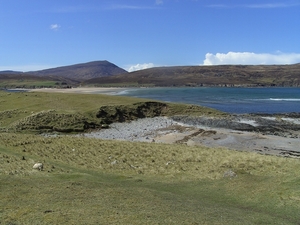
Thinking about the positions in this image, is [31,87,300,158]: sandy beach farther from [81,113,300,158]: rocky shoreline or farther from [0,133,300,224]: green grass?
[0,133,300,224]: green grass

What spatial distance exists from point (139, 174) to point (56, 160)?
8.25 m

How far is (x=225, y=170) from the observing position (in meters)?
25.0

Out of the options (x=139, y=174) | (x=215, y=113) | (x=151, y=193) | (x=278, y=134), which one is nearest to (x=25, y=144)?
(x=139, y=174)

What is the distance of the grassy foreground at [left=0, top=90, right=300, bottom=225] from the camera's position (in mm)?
13891

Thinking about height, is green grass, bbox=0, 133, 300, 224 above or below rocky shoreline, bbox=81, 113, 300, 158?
above

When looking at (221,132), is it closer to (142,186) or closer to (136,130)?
(136,130)

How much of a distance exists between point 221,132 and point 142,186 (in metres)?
31.2

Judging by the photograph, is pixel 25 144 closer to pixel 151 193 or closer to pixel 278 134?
pixel 151 193

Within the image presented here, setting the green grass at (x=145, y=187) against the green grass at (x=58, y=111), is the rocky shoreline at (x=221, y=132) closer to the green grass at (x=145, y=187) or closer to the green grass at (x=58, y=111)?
the green grass at (x=58, y=111)

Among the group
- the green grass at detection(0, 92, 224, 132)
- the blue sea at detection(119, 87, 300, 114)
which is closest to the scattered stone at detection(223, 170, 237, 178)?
the green grass at detection(0, 92, 224, 132)

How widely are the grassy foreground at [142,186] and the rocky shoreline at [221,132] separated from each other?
32.1 feet

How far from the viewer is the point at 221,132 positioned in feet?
164

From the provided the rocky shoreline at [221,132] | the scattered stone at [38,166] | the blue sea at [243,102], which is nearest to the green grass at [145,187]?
the scattered stone at [38,166]

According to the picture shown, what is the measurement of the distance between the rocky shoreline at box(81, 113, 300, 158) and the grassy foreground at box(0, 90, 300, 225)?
32.1 feet
